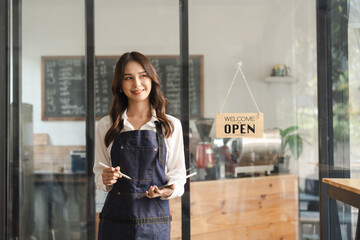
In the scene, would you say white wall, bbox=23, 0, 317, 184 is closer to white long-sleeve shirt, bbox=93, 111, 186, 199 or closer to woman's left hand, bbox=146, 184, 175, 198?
white long-sleeve shirt, bbox=93, 111, 186, 199

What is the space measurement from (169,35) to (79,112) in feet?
2.93

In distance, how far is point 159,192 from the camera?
206 centimetres

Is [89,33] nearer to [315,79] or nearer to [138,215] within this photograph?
[138,215]

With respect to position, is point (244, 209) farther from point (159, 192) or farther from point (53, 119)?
point (53, 119)

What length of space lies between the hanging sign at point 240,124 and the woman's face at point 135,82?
0.67m

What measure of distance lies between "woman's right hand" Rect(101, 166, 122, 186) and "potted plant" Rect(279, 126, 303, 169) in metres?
1.38

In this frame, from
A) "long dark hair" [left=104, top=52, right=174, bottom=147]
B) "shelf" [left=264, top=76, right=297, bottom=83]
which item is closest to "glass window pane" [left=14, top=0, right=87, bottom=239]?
"long dark hair" [left=104, top=52, right=174, bottom=147]

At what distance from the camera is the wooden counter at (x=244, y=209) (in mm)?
2895

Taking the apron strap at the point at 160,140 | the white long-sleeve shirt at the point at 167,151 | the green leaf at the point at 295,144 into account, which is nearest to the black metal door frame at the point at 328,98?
the green leaf at the point at 295,144

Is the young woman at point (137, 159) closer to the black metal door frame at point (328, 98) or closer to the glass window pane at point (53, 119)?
the glass window pane at point (53, 119)

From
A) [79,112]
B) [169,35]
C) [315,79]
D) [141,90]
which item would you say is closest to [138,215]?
[141,90]

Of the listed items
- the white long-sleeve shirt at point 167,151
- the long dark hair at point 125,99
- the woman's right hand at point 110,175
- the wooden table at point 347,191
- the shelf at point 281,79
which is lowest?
the wooden table at point 347,191

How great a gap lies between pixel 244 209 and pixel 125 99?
1248 millimetres

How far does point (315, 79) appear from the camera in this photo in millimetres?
2945
